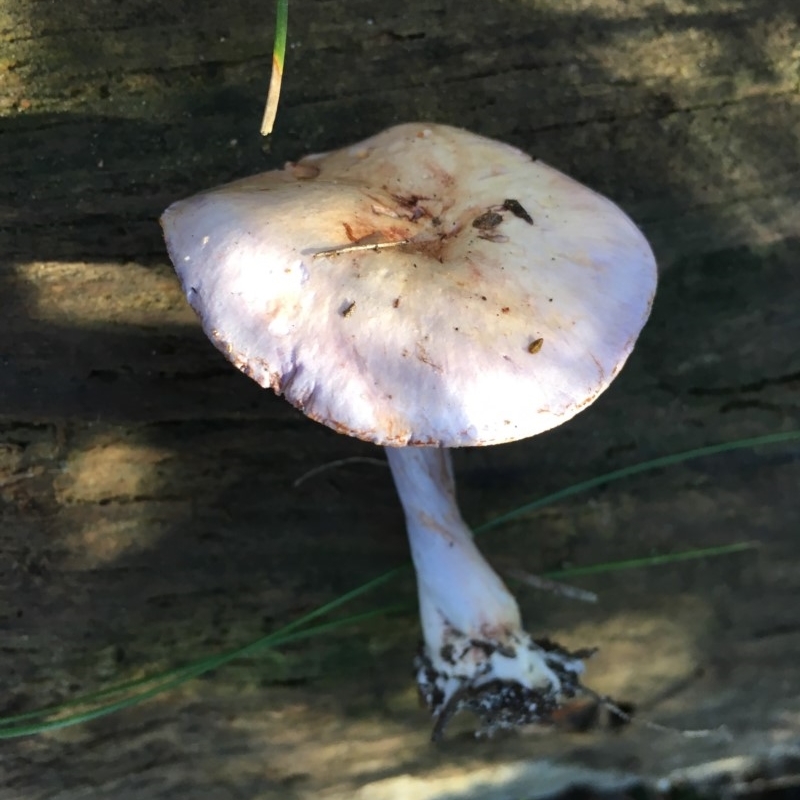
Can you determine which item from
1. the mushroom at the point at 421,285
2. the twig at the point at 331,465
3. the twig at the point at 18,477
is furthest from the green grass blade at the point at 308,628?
the mushroom at the point at 421,285

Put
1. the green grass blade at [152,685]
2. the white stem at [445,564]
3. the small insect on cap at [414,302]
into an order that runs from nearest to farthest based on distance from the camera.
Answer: the small insect on cap at [414,302] < the white stem at [445,564] < the green grass blade at [152,685]

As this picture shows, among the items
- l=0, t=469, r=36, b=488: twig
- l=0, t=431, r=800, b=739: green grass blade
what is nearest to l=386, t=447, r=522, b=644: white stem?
l=0, t=431, r=800, b=739: green grass blade

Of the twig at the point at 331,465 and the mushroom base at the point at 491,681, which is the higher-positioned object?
the twig at the point at 331,465

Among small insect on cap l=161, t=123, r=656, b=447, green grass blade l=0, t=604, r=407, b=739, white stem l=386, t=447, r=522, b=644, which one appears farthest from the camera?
green grass blade l=0, t=604, r=407, b=739

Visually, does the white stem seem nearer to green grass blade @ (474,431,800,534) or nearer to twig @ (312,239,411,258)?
green grass blade @ (474,431,800,534)

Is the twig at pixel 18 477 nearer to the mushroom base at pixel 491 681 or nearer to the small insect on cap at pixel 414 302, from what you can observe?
the small insect on cap at pixel 414 302

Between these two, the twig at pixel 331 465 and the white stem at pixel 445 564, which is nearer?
the white stem at pixel 445 564

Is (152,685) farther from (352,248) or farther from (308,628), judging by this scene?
(352,248)
